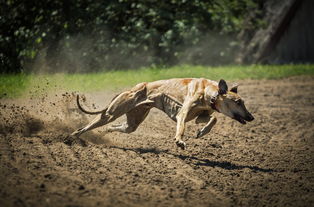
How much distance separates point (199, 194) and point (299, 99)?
7.34 meters

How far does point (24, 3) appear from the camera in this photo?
1602cm

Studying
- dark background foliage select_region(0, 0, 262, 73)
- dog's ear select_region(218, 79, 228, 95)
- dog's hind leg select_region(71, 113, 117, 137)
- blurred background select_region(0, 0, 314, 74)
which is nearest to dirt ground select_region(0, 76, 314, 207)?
dog's hind leg select_region(71, 113, 117, 137)

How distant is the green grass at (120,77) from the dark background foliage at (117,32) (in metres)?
1.25

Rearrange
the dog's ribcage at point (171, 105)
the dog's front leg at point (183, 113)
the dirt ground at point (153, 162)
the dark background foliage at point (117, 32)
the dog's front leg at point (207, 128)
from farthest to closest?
the dark background foliage at point (117, 32) < the dog's ribcage at point (171, 105) < the dog's front leg at point (207, 128) < the dog's front leg at point (183, 113) < the dirt ground at point (153, 162)

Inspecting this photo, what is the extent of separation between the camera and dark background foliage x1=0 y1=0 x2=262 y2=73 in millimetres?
15744

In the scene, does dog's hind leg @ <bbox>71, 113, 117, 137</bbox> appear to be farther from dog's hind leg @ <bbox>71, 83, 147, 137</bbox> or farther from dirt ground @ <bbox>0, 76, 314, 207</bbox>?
dirt ground @ <bbox>0, 76, 314, 207</bbox>

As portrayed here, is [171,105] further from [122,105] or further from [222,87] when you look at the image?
[222,87]

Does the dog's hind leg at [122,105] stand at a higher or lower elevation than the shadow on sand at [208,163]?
higher

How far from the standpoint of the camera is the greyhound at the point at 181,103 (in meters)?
6.73

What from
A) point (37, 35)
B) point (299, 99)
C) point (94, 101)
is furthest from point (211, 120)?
point (37, 35)

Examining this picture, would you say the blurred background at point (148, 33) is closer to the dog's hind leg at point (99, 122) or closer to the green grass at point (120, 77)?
the green grass at point (120, 77)

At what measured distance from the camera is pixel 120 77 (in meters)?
14.2

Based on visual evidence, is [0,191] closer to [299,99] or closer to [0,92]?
[0,92]

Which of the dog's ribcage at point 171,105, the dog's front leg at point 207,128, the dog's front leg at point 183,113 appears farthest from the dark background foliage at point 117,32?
the dog's front leg at point 207,128
